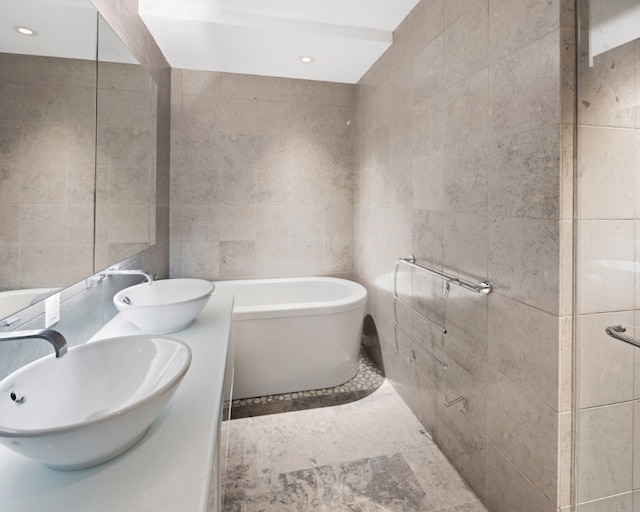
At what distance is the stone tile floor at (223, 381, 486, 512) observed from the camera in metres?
1.68

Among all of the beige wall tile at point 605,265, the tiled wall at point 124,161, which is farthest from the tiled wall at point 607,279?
the tiled wall at point 124,161

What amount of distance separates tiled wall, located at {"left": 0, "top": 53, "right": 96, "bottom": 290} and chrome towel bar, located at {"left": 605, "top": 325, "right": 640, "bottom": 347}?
77.0 inches

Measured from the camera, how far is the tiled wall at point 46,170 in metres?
1.04

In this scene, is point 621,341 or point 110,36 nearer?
point 621,341

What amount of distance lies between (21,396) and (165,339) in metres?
0.39

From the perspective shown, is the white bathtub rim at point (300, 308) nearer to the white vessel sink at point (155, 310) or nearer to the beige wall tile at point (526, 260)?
the white vessel sink at point (155, 310)

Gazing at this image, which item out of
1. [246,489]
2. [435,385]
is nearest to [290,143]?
[435,385]

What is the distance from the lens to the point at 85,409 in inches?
41.6

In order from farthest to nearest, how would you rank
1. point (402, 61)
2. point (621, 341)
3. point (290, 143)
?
point (290, 143), point (402, 61), point (621, 341)

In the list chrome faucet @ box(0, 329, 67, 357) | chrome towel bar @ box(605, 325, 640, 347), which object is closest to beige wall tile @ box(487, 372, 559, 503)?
chrome towel bar @ box(605, 325, 640, 347)

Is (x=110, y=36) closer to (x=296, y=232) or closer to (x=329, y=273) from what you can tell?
(x=296, y=232)

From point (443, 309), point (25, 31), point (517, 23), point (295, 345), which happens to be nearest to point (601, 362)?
point (443, 309)

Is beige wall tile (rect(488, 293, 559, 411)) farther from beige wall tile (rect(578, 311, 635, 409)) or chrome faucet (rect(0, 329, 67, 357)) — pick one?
chrome faucet (rect(0, 329, 67, 357))

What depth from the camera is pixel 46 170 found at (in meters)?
1.21
